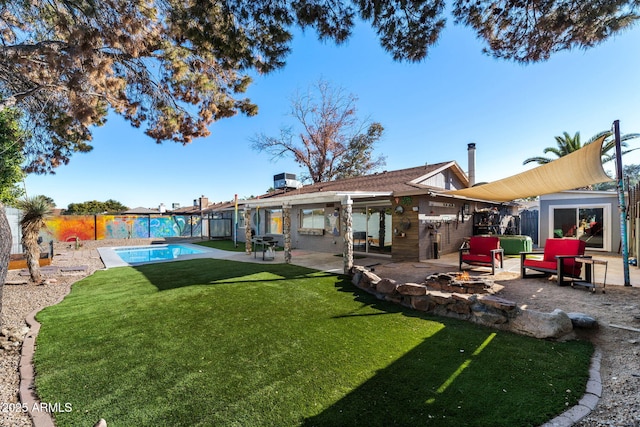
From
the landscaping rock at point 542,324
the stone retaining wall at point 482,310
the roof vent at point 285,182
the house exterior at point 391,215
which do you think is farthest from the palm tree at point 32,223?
the roof vent at point 285,182

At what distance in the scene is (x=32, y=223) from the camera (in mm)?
7676

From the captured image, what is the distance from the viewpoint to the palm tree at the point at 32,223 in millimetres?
7625

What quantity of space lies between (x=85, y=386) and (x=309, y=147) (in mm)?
23087

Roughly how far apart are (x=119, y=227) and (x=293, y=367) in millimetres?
24545

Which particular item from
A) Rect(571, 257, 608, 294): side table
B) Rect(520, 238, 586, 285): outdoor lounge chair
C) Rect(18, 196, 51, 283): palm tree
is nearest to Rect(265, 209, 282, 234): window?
Rect(18, 196, 51, 283): palm tree

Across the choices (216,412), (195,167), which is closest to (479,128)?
(216,412)

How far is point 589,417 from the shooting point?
2.32m

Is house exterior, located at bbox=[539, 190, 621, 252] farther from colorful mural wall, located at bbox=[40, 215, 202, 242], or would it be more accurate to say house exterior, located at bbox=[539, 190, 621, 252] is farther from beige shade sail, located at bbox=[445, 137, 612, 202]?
colorful mural wall, located at bbox=[40, 215, 202, 242]

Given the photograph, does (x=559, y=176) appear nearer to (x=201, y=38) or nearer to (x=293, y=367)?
(x=293, y=367)

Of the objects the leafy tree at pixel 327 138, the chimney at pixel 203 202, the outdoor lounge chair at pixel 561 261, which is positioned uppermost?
the leafy tree at pixel 327 138

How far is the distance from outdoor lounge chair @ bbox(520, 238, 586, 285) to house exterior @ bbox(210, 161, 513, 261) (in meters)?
3.73

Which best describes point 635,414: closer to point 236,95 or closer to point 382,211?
point 236,95

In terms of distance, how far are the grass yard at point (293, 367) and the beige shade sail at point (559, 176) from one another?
393 cm

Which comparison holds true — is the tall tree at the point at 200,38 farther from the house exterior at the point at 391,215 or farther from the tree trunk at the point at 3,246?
the house exterior at the point at 391,215
